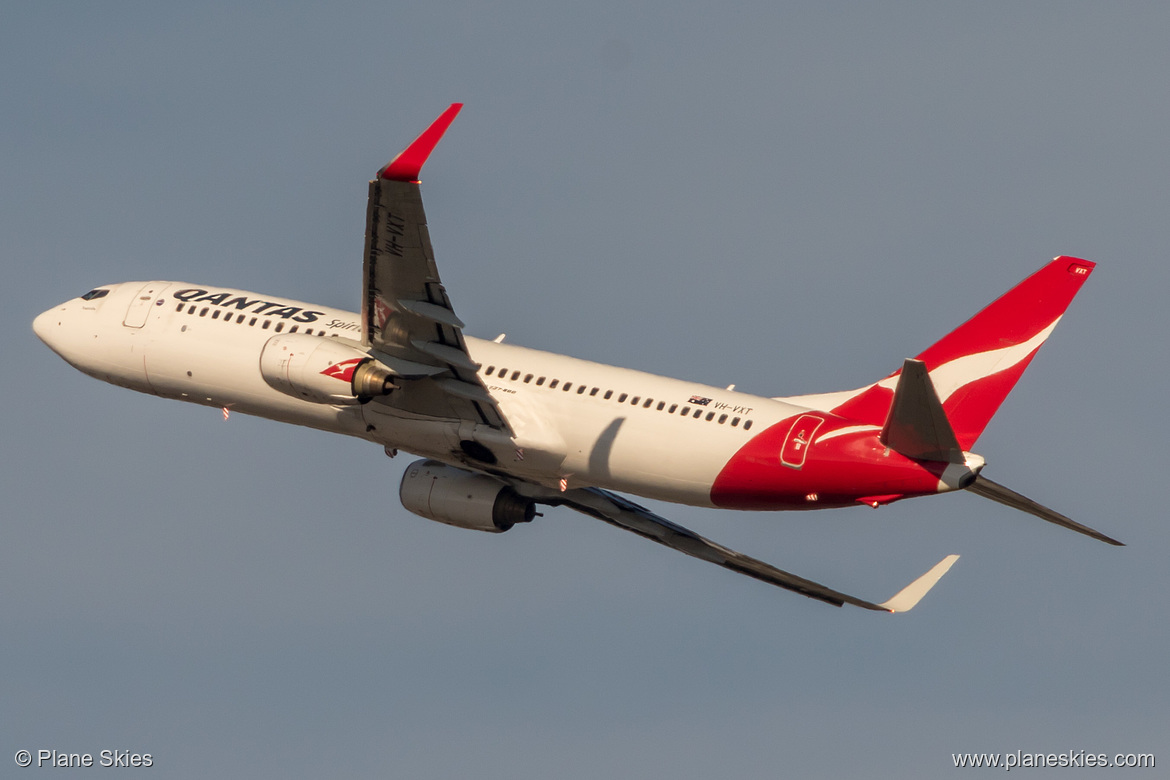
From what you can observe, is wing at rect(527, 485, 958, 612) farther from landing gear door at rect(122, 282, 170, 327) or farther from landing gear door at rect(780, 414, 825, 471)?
landing gear door at rect(122, 282, 170, 327)

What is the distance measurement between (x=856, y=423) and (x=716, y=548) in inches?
373

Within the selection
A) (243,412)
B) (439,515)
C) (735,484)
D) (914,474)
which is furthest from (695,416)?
(243,412)

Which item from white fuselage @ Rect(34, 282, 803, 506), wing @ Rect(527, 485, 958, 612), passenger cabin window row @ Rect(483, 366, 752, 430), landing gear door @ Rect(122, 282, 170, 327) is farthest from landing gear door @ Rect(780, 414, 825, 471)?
landing gear door @ Rect(122, 282, 170, 327)

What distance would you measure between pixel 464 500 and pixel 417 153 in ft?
42.4

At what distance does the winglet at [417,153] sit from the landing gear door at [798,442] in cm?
1095

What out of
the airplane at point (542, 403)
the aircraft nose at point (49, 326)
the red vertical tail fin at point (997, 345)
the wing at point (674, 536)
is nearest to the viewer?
the airplane at point (542, 403)

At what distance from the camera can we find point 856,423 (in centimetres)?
4150

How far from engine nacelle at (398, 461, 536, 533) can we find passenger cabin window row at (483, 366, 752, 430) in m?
3.75

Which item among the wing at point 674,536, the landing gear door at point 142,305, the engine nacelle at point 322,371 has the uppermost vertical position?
the landing gear door at point 142,305

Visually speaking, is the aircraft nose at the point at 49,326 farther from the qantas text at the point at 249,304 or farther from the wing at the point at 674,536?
the wing at the point at 674,536

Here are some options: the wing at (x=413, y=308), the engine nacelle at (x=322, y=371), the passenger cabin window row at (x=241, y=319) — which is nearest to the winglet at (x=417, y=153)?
the wing at (x=413, y=308)

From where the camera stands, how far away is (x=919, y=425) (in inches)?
1494

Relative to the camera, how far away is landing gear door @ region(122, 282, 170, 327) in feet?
162

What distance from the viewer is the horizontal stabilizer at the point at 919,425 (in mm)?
36531
